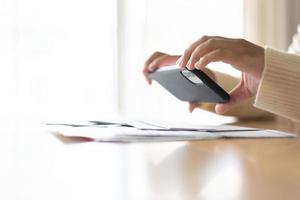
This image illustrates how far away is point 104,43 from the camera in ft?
6.92

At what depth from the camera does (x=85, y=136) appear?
2.25 ft

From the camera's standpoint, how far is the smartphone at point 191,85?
77cm

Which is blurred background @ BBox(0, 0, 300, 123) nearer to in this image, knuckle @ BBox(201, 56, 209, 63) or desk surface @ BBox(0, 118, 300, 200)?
knuckle @ BBox(201, 56, 209, 63)

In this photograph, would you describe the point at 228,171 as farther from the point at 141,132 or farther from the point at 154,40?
the point at 154,40

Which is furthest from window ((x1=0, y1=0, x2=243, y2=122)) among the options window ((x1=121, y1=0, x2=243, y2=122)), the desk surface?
the desk surface

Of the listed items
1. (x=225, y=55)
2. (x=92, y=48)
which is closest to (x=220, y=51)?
(x=225, y=55)

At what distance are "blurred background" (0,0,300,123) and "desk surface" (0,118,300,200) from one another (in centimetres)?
122

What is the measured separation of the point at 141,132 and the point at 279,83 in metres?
0.26

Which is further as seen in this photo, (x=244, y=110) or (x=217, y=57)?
(x=244, y=110)

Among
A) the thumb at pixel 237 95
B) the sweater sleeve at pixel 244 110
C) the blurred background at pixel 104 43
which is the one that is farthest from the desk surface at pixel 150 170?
the blurred background at pixel 104 43

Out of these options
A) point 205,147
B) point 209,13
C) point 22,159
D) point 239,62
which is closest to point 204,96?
point 239,62

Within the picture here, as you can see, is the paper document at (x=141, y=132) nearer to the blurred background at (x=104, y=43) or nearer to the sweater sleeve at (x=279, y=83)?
the sweater sleeve at (x=279, y=83)

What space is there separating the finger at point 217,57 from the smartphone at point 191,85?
0.07 feet

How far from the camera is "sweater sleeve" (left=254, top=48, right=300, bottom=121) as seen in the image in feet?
2.69
